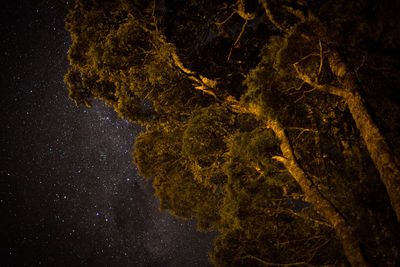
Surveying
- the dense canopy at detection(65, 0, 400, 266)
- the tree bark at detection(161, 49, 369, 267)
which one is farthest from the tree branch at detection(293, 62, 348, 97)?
the tree bark at detection(161, 49, 369, 267)

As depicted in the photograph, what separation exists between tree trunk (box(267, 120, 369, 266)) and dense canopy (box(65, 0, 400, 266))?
0.8 inches

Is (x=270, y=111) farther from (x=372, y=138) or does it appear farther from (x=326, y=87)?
(x=372, y=138)

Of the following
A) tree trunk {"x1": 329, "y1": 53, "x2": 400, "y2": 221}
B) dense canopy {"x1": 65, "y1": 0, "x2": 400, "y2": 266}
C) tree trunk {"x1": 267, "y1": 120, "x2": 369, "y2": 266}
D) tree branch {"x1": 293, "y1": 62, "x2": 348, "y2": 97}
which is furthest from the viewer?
tree branch {"x1": 293, "y1": 62, "x2": 348, "y2": 97}

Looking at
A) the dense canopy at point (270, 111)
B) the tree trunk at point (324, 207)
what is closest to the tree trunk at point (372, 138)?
the dense canopy at point (270, 111)

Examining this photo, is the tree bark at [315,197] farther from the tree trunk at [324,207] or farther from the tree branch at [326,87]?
the tree branch at [326,87]

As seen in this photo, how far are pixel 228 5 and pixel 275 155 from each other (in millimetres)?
4291

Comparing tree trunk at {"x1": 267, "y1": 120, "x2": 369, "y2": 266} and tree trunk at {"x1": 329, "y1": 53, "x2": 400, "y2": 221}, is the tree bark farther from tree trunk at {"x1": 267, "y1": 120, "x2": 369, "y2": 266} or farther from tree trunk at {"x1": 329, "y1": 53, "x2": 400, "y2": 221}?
tree trunk at {"x1": 329, "y1": 53, "x2": 400, "y2": 221}

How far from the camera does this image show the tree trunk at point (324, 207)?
3.61 m

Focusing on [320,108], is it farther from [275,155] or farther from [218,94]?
[218,94]

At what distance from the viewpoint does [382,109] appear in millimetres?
4902

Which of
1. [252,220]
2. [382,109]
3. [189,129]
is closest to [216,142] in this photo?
[189,129]

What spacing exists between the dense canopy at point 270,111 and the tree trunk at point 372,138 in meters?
0.02

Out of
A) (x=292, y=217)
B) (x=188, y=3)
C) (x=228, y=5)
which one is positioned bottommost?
(x=292, y=217)

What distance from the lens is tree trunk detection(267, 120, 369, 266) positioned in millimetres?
3607
